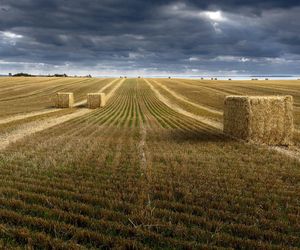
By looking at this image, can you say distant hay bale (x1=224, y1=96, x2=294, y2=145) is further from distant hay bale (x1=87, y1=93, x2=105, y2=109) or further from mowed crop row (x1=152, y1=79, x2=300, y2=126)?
distant hay bale (x1=87, y1=93, x2=105, y2=109)

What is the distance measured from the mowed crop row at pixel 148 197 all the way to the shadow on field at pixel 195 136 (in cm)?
218

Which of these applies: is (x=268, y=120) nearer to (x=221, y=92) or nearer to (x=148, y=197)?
(x=148, y=197)

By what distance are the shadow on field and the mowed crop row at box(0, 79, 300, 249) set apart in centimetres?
218

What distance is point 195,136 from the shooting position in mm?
18484

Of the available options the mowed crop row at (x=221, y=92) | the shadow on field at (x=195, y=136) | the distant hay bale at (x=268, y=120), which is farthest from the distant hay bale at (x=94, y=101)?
the distant hay bale at (x=268, y=120)

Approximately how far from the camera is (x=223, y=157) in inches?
516

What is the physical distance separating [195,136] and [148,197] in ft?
34.7

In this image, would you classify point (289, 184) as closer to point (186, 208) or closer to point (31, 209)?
point (186, 208)

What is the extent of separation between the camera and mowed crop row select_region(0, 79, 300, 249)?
6156mm

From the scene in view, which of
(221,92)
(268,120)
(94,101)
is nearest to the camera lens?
(268,120)

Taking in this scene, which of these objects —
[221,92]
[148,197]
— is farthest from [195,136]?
[221,92]

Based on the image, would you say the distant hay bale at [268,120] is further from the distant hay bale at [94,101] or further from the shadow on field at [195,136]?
the distant hay bale at [94,101]

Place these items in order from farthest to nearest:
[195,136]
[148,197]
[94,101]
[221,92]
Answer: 1. [221,92]
2. [94,101]
3. [195,136]
4. [148,197]

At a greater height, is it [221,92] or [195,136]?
[221,92]
